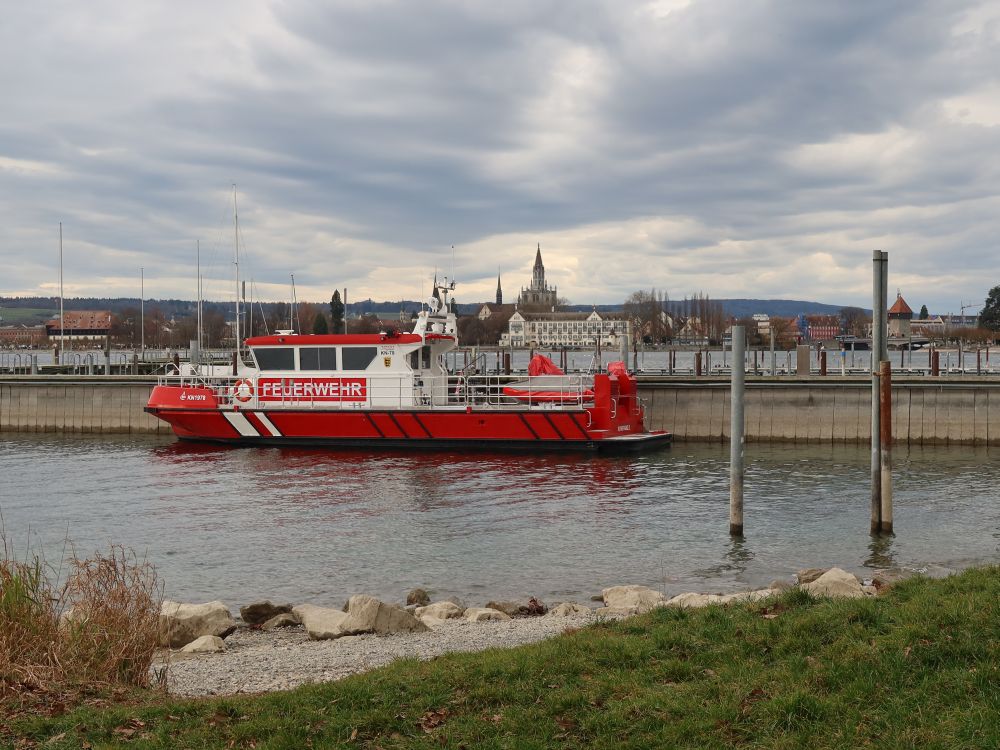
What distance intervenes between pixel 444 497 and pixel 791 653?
1511 centimetres

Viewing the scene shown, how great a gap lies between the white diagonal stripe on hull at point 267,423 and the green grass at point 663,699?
24.3 m

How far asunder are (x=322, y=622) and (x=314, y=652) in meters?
1.23

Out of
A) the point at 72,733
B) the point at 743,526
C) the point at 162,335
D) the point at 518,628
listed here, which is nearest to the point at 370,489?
the point at 743,526

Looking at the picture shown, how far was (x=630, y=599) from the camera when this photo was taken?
455 inches

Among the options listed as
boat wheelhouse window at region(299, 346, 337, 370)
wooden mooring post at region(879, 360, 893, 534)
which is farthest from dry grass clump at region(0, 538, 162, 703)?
boat wheelhouse window at region(299, 346, 337, 370)

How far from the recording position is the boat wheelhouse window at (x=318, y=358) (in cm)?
3109

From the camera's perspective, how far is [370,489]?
23109 mm

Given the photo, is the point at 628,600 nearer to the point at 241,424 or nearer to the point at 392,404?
the point at 392,404

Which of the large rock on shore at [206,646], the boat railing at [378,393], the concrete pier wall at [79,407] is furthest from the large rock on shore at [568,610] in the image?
the concrete pier wall at [79,407]

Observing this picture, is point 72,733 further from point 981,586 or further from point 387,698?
point 981,586

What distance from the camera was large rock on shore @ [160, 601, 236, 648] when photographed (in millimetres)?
10062

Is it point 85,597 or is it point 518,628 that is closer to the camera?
point 85,597

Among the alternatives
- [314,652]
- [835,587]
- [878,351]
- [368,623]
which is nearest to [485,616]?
[368,623]

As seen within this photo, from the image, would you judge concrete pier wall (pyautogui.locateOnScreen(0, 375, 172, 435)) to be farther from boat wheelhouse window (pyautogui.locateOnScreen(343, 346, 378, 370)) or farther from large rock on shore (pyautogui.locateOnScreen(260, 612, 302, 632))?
large rock on shore (pyautogui.locateOnScreen(260, 612, 302, 632))
